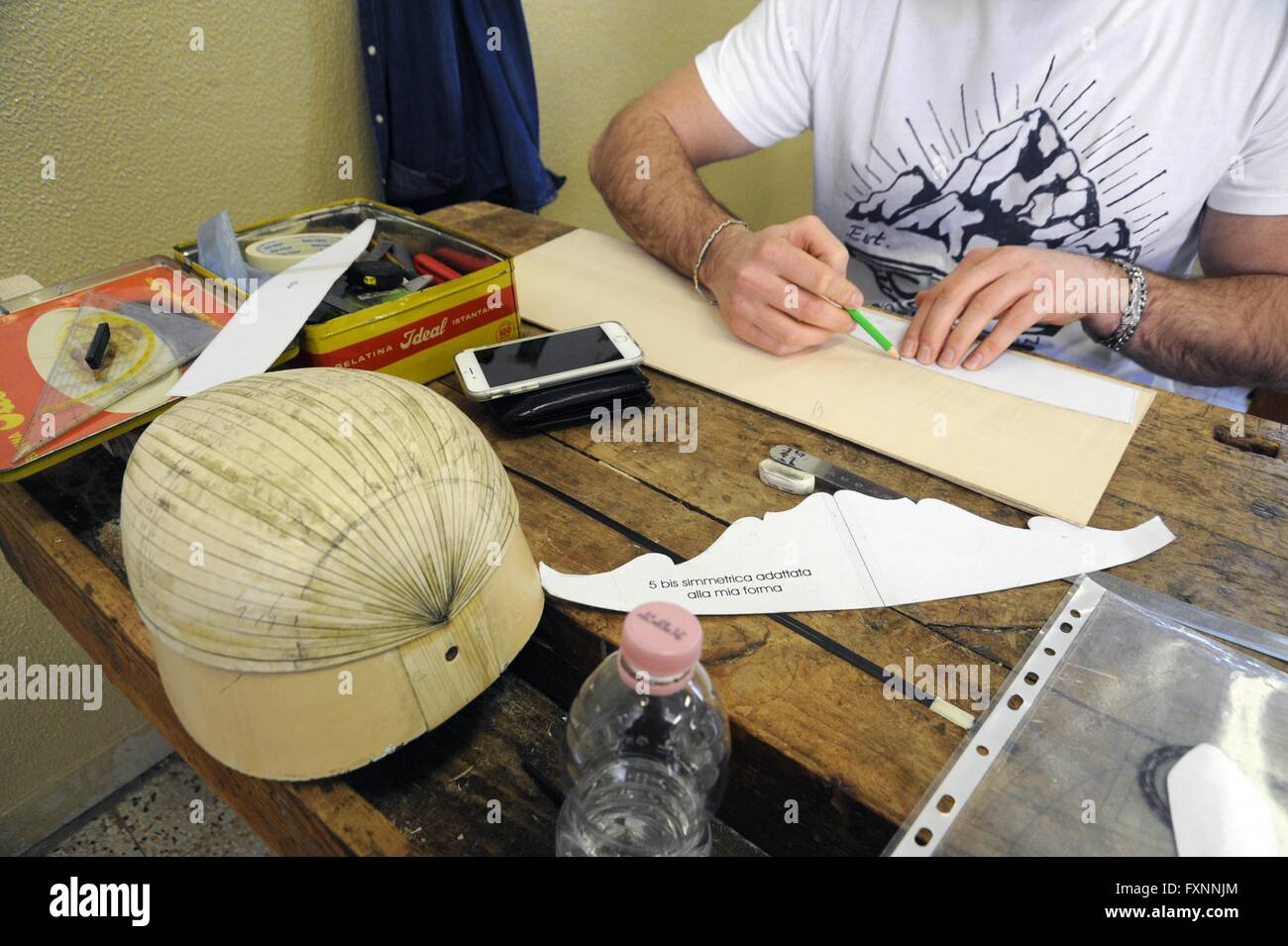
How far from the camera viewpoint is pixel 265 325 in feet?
2.15

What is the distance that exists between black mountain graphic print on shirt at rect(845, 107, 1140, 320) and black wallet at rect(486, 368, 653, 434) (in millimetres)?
621

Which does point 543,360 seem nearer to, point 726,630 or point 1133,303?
point 726,630

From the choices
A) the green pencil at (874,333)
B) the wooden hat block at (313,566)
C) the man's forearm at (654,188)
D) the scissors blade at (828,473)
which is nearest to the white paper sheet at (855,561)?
the scissors blade at (828,473)

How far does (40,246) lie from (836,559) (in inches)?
40.4

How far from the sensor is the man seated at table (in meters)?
0.86

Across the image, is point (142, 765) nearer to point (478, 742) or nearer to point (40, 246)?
point (40, 246)

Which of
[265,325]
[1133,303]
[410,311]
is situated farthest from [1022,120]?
[265,325]

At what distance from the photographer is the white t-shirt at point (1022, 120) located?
92cm

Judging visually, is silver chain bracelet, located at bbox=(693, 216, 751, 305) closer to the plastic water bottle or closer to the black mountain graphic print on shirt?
the black mountain graphic print on shirt

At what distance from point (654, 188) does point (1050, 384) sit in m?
0.61

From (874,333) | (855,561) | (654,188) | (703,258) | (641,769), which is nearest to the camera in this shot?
(641,769)

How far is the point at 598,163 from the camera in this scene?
1228 mm

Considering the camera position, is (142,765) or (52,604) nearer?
(52,604)
